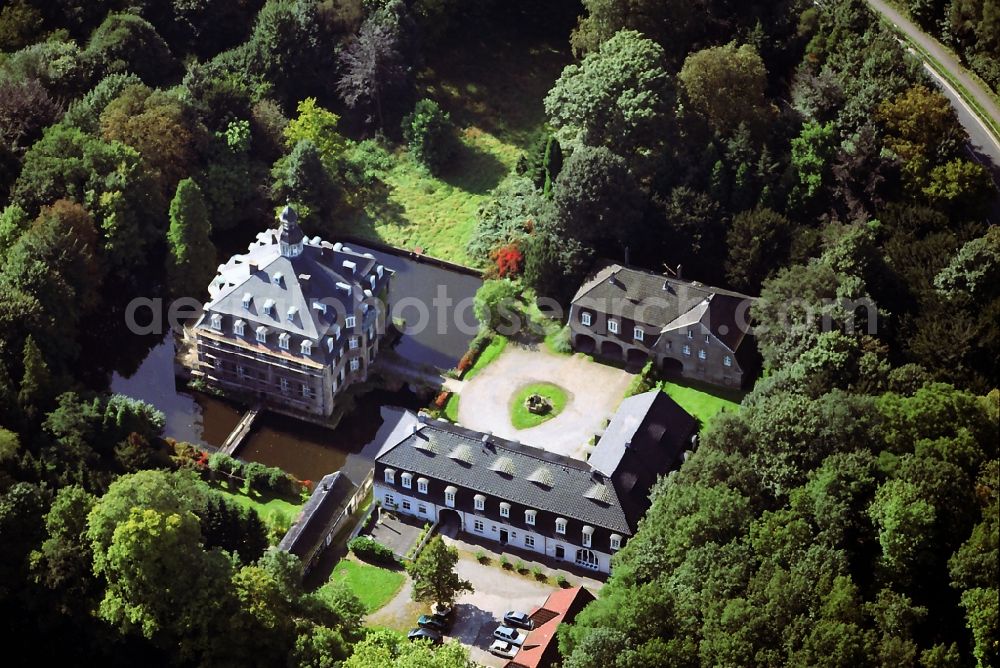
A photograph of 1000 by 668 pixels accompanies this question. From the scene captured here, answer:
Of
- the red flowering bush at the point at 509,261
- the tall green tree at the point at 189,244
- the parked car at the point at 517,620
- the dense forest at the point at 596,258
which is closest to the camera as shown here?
the dense forest at the point at 596,258

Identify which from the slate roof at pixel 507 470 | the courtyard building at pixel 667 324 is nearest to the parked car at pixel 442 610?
the slate roof at pixel 507 470

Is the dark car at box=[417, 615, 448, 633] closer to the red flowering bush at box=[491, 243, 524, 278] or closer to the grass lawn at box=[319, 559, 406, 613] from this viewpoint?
the grass lawn at box=[319, 559, 406, 613]

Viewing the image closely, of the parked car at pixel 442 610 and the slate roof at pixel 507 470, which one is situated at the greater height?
the slate roof at pixel 507 470

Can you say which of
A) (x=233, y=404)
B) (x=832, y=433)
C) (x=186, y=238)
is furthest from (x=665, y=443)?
(x=186, y=238)

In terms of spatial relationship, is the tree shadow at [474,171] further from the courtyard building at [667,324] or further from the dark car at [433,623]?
the dark car at [433,623]

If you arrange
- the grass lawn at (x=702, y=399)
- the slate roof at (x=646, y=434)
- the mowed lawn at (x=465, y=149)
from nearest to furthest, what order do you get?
the slate roof at (x=646, y=434) → the grass lawn at (x=702, y=399) → the mowed lawn at (x=465, y=149)

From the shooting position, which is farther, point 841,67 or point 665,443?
point 841,67

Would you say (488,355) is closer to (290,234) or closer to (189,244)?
(290,234)

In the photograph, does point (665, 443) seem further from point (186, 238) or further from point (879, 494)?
point (186, 238)
